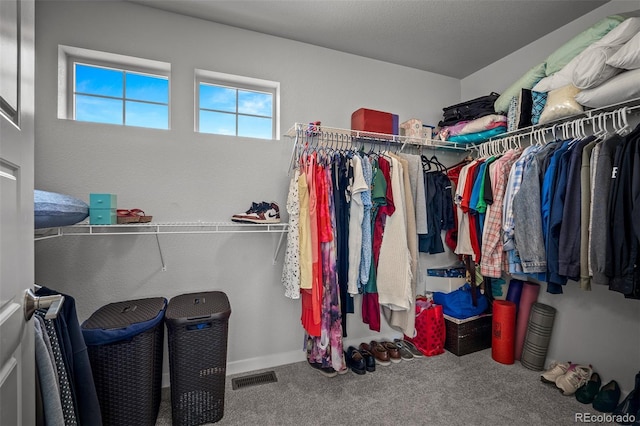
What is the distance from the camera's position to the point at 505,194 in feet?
6.58

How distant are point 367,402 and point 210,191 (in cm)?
175

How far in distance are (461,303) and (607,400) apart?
99 cm

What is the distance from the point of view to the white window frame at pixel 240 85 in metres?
2.16

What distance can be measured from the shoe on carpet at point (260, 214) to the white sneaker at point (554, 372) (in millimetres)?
2163

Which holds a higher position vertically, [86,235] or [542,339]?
[86,235]

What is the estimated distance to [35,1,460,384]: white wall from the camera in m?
1.78

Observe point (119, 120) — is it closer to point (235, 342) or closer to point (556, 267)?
point (235, 342)

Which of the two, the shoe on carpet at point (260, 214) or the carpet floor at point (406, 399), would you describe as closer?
the carpet floor at point (406, 399)

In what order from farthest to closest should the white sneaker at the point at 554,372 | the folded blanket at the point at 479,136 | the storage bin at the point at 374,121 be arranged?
1. the folded blanket at the point at 479,136
2. the storage bin at the point at 374,121
3. the white sneaker at the point at 554,372

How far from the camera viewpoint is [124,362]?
144 centimetres

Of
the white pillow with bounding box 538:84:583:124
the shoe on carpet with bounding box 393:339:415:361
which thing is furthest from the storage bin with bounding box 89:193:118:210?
the white pillow with bounding box 538:84:583:124

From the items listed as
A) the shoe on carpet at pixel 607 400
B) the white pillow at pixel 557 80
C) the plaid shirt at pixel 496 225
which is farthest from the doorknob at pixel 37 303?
the shoe on carpet at pixel 607 400

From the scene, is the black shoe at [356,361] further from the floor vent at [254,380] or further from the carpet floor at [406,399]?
the floor vent at [254,380]

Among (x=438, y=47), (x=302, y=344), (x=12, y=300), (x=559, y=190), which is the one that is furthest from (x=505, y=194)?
(x=12, y=300)
